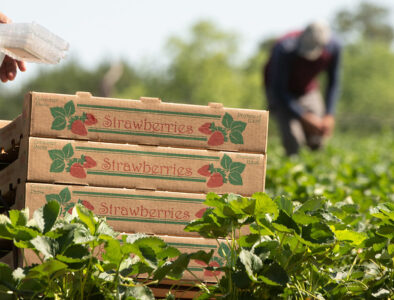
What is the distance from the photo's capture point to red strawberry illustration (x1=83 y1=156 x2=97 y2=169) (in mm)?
2629

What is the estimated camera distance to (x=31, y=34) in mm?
2738

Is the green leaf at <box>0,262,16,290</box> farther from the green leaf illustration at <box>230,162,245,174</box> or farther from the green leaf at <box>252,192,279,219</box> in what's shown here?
A: the green leaf illustration at <box>230,162,245,174</box>

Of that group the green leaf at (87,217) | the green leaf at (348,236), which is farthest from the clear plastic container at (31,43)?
the green leaf at (348,236)

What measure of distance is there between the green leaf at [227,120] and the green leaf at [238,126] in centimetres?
1

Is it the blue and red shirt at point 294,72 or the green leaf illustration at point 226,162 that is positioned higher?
the blue and red shirt at point 294,72

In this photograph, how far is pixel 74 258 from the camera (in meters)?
1.93

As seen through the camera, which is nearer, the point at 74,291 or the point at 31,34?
the point at 74,291

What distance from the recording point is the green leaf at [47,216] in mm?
1971

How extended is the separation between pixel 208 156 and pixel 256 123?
24 cm

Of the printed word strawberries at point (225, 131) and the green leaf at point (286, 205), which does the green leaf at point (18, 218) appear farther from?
the printed word strawberries at point (225, 131)

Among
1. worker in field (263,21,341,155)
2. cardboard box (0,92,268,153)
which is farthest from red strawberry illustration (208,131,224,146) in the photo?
worker in field (263,21,341,155)

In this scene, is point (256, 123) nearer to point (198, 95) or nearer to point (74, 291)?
point (74, 291)

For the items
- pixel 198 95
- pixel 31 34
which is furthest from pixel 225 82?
pixel 31 34

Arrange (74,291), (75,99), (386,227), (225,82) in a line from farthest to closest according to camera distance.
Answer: (225,82)
(75,99)
(386,227)
(74,291)
